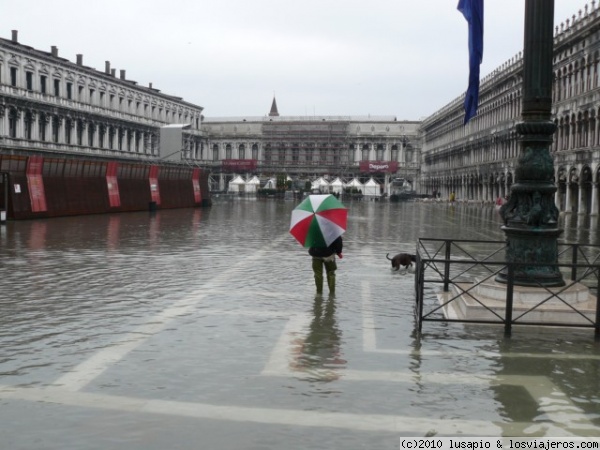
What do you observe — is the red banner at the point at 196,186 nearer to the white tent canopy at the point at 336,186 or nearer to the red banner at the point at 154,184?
the red banner at the point at 154,184

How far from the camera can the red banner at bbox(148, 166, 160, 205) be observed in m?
42.8

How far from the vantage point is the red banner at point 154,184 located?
42.8 metres

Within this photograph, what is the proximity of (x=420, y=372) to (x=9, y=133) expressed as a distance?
62.4 meters

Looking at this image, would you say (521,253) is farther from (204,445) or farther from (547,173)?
(204,445)

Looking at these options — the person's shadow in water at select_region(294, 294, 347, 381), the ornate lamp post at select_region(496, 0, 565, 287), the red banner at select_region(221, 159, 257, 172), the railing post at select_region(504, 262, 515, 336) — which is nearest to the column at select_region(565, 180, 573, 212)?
the ornate lamp post at select_region(496, 0, 565, 287)

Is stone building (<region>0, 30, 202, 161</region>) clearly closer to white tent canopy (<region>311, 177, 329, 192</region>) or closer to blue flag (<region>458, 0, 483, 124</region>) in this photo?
white tent canopy (<region>311, 177, 329, 192</region>)

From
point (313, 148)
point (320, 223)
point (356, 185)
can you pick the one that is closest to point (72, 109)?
point (356, 185)

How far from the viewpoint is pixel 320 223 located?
10.5m

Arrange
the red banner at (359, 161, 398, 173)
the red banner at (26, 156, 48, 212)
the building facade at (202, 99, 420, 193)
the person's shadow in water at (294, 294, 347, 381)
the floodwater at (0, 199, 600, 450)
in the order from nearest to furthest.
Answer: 1. the floodwater at (0, 199, 600, 450)
2. the person's shadow in water at (294, 294, 347, 381)
3. the red banner at (26, 156, 48, 212)
4. the red banner at (359, 161, 398, 173)
5. the building facade at (202, 99, 420, 193)

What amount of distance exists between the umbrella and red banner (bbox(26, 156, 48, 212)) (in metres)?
23.5

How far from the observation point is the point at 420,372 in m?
6.72

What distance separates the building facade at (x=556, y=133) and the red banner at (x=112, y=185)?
929 inches

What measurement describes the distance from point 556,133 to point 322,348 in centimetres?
4549

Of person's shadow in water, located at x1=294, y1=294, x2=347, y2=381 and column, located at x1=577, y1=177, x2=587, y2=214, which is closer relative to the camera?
person's shadow in water, located at x1=294, y1=294, x2=347, y2=381
